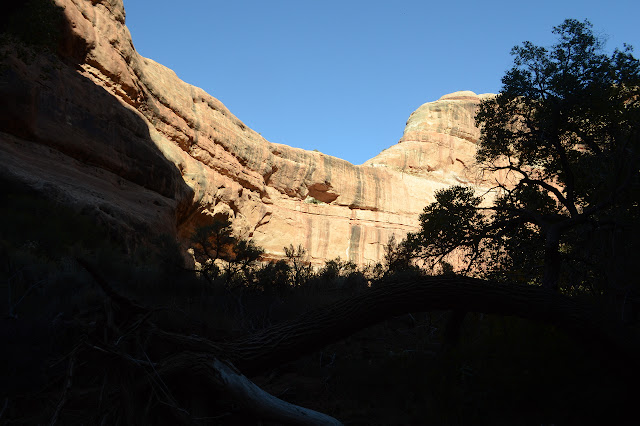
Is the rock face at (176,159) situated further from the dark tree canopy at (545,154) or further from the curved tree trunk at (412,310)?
the curved tree trunk at (412,310)

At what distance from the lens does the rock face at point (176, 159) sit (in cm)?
1491

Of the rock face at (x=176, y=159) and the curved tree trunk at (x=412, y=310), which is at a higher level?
the rock face at (x=176, y=159)

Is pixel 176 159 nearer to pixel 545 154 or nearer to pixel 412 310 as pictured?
pixel 545 154

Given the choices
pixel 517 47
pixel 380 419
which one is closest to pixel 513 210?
pixel 517 47

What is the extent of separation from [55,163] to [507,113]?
16.2m

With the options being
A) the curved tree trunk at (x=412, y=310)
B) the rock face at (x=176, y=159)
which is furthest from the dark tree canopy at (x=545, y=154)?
the curved tree trunk at (x=412, y=310)

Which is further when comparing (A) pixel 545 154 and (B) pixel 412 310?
(A) pixel 545 154

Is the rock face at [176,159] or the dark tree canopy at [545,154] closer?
the dark tree canopy at [545,154]

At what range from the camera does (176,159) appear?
1018 inches

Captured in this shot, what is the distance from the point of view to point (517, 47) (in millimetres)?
10711

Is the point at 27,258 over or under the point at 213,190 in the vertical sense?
under

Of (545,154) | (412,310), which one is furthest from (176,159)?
(412,310)

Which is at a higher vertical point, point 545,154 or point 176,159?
point 176,159

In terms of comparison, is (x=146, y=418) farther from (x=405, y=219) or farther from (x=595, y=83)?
(x=405, y=219)
